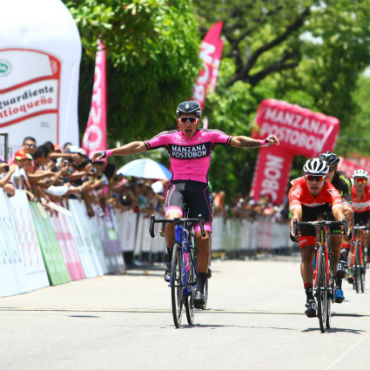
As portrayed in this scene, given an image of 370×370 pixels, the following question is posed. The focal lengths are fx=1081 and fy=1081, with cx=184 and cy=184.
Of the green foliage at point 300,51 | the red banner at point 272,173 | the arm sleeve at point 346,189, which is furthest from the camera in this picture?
the green foliage at point 300,51

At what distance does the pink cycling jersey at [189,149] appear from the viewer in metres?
11.2

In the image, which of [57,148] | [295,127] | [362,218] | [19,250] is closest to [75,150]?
[57,148]

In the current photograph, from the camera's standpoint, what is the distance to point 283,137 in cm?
3975

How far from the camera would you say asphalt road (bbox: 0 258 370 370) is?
314 inches

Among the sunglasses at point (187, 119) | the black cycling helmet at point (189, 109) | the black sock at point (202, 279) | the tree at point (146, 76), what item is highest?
the tree at point (146, 76)

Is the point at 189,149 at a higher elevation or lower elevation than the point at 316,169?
higher

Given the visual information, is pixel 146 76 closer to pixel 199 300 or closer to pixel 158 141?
pixel 158 141

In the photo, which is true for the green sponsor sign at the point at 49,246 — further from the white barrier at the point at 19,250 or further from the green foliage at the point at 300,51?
the green foliage at the point at 300,51

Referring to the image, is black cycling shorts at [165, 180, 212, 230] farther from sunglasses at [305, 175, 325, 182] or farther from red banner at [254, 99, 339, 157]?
red banner at [254, 99, 339, 157]

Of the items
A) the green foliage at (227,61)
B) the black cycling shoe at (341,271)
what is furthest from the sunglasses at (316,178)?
the green foliage at (227,61)

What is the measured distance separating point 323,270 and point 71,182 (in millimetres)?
8993

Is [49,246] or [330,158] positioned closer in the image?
[330,158]

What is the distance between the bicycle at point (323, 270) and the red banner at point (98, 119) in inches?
443

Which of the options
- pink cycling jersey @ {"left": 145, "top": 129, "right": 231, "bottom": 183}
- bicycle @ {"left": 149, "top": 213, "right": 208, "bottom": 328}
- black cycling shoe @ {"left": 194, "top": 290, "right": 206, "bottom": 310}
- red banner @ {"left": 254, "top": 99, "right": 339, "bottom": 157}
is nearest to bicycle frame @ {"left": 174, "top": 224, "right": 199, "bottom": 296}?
bicycle @ {"left": 149, "top": 213, "right": 208, "bottom": 328}
